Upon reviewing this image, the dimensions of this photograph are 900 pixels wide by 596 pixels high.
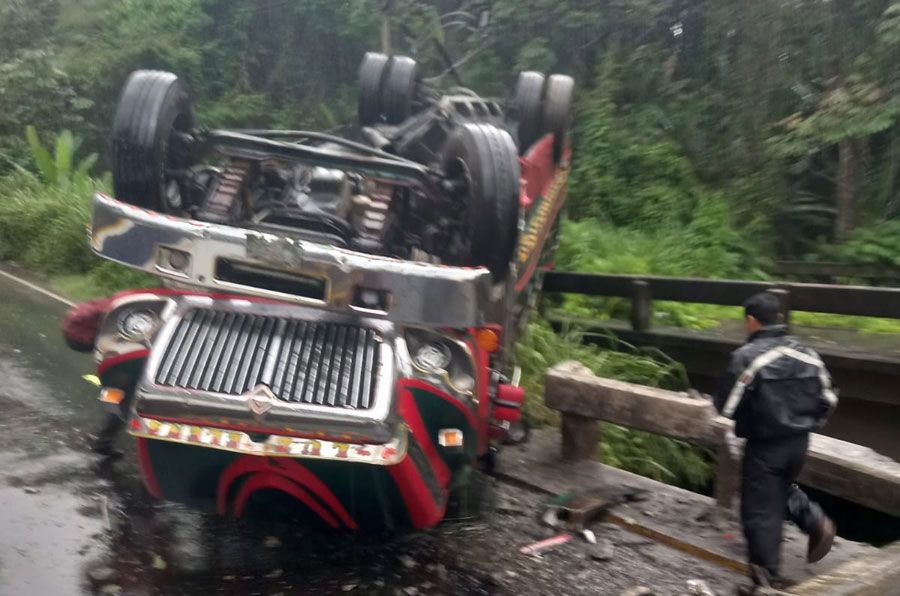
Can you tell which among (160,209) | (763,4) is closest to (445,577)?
(160,209)

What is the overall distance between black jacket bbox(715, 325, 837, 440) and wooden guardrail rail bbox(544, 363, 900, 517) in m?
0.57

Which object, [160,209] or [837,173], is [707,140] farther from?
[160,209]

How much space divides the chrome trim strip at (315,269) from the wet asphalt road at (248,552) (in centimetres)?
118

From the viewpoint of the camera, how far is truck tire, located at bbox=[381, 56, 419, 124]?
8.28 meters

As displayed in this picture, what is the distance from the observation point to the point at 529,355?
7.57 m

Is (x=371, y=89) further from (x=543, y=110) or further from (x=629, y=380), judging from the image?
(x=629, y=380)

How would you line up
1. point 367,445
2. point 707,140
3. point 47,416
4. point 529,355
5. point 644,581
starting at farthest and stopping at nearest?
point 707,140 < point 529,355 < point 47,416 < point 644,581 < point 367,445

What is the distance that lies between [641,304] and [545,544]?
3.85 meters

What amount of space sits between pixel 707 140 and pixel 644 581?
10413 mm

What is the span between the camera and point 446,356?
4.73m

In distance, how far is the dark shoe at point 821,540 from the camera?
4.49 meters

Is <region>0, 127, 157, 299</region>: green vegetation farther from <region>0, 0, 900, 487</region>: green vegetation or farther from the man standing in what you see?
the man standing

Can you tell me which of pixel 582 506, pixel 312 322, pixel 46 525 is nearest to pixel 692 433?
pixel 582 506

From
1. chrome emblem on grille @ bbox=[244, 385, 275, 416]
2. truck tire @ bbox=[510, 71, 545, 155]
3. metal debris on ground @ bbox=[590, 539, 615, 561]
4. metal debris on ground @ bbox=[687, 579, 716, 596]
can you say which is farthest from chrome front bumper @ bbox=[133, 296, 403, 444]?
truck tire @ bbox=[510, 71, 545, 155]
